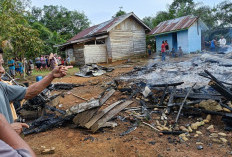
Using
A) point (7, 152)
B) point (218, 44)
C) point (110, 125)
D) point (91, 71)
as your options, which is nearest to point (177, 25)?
point (218, 44)

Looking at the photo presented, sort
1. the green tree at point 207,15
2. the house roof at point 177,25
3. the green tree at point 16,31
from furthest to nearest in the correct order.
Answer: the green tree at point 207,15 → the house roof at point 177,25 → the green tree at point 16,31

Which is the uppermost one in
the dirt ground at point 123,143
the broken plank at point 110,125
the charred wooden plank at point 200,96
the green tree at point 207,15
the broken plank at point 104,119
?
the green tree at point 207,15

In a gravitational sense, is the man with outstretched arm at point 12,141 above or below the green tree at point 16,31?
below

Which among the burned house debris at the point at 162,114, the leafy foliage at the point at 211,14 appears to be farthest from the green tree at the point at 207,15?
the burned house debris at the point at 162,114

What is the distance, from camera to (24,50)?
1154 centimetres

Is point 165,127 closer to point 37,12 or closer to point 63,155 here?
point 63,155

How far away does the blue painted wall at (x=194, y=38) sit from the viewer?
18158mm

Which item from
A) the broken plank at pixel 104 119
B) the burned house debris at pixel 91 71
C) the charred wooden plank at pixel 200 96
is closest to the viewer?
the broken plank at pixel 104 119

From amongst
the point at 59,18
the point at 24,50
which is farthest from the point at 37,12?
the point at 24,50

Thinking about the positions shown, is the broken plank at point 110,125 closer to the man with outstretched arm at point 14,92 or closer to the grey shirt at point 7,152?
the man with outstretched arm at point 14,92

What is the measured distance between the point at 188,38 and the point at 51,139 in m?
17.4

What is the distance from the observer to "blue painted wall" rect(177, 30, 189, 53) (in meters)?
18.0

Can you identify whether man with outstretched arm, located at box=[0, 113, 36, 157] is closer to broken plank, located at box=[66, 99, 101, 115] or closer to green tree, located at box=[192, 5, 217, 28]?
broken plank, located at box=[66, 99, 101, 115]

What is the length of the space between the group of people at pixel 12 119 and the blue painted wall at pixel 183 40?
17981 mm
